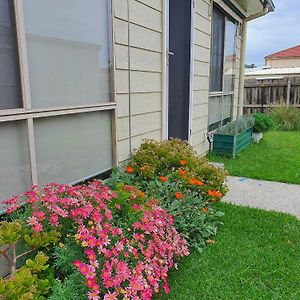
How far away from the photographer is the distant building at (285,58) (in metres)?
27.2

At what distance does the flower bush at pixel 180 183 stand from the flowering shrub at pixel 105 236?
0.53 m

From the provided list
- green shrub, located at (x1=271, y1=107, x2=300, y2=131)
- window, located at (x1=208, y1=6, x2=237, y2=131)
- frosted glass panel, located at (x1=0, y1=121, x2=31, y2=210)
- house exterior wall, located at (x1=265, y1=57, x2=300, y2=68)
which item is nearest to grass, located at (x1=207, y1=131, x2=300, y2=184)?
window, located at (x1=208, y1=6, x2=237, y2=131)

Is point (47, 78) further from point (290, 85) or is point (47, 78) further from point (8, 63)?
point (290, 85)

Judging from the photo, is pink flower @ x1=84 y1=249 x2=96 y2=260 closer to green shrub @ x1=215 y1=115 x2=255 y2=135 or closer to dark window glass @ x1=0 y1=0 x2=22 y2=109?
dark window glass @ x1=0 y1=0 x2=22 y2=109

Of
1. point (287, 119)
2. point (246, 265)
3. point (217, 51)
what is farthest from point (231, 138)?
point (287, 119)

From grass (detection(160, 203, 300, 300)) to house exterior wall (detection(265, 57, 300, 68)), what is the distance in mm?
28082

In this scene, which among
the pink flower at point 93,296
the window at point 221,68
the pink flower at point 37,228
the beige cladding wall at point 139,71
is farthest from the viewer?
the window at point 221,68

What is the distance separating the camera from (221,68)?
604cm

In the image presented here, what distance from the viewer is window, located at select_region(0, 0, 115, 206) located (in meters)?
1.79

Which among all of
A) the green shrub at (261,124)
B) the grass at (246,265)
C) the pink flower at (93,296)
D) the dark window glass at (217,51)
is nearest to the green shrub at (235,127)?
the green shrub at (261,124)

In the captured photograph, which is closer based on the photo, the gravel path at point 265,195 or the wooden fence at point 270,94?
the gravel path at point 265,195

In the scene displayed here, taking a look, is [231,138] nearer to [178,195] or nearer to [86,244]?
[178,195]

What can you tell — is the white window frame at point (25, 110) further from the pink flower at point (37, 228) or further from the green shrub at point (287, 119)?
the green shrub at point (287, 119)

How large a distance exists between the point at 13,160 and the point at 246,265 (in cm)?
178
